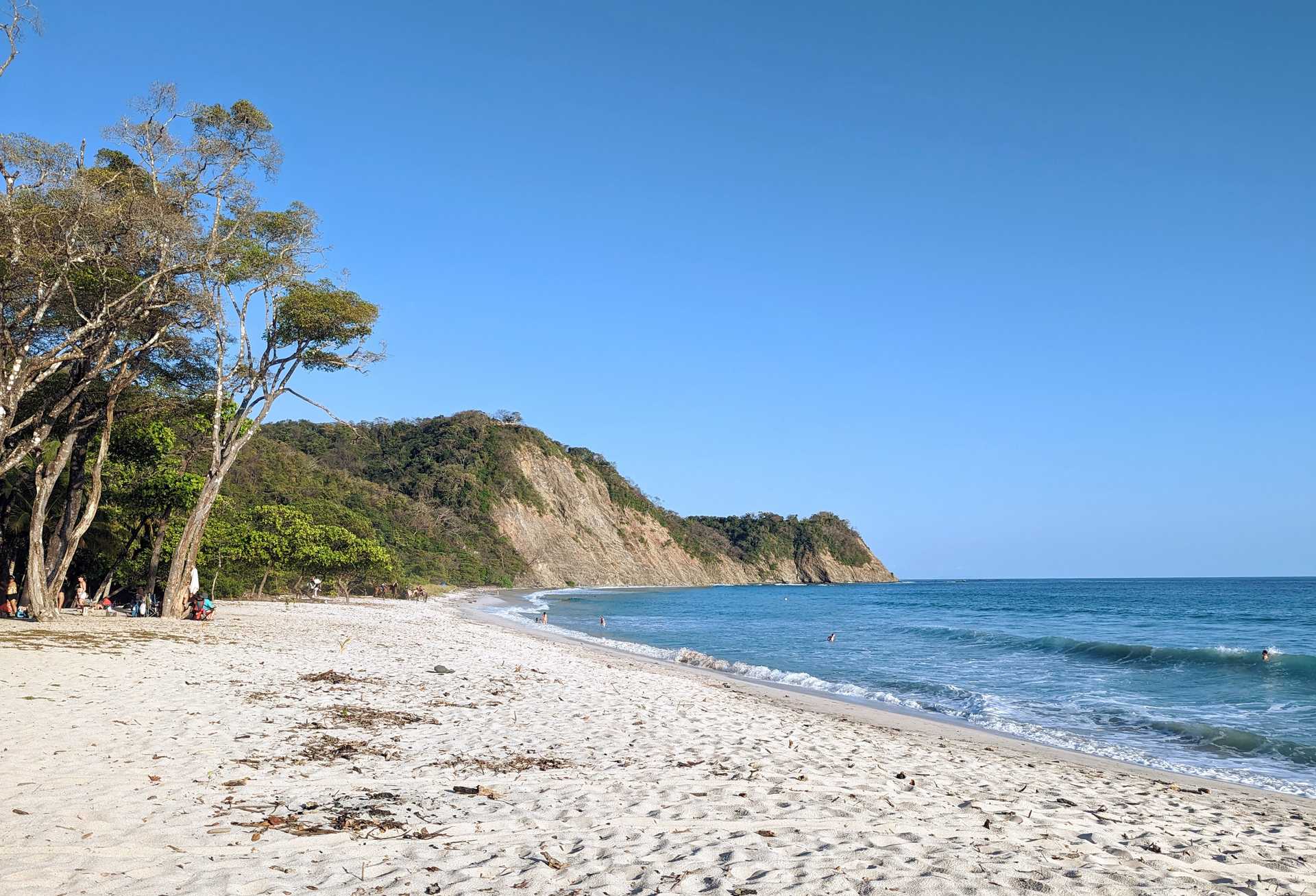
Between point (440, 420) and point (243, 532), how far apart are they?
239 feet

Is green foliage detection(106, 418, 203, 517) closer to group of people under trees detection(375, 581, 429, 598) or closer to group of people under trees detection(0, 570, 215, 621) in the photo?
group of people under trees detection(0, 570, 215, 621)

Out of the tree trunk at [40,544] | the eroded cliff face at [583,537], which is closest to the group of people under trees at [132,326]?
the tree trunk at [40,544]

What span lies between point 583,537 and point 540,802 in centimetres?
8860

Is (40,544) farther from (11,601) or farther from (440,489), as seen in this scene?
(440,489)

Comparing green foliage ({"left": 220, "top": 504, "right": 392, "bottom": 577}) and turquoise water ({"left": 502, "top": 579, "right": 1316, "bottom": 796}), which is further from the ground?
green foliage ({"left": 220, "top": 504, "right": 392, "bottom": 577})

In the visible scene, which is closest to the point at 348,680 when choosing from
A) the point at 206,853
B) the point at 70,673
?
the point at 70,673

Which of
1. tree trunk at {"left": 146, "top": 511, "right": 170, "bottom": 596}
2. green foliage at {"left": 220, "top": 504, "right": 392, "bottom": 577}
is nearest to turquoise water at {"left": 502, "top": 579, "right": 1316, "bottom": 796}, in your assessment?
green foliage at {"left": 220, "top": 504, "right": 392, "bottom": 577}

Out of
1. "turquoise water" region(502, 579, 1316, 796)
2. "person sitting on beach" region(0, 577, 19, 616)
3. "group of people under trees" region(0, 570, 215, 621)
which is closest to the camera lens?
"turquoise water" region(502, 579, 1316, 796)

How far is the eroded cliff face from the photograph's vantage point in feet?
281

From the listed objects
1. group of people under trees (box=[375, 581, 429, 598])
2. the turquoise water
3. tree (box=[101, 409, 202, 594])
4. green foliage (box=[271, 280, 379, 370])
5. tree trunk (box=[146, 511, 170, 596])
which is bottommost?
the turquoise water

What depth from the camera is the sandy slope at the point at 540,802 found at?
445 centimetres

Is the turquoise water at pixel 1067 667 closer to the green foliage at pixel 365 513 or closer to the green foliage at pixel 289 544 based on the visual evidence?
the green foliage at pixel 289 544

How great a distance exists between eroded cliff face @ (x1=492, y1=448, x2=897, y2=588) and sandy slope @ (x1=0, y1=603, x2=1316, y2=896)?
72.3 meters

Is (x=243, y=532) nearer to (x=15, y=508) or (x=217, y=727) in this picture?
(x=15, y=508)
